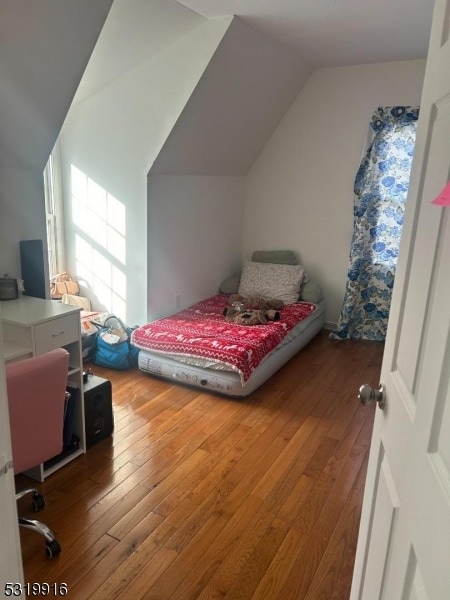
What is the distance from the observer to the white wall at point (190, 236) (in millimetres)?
3709

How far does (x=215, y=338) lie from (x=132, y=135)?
1.70m

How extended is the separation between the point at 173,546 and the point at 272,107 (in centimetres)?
365

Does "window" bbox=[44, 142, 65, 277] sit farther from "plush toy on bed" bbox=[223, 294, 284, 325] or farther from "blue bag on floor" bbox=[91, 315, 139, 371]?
"plush toy on bed" bbox=[223, 294, 284, 325]

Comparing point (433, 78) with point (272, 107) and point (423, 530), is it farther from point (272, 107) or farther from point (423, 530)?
point (272, 107)

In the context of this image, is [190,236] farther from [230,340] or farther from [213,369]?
[213,369]

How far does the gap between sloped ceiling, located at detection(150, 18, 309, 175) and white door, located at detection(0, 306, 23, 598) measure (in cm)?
274

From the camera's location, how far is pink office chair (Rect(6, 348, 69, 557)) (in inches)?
65.2

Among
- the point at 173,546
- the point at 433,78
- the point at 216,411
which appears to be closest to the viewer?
the point at 433,78

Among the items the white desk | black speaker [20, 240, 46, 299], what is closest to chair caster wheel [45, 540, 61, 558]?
the white desk

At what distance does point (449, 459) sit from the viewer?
728 millimetres

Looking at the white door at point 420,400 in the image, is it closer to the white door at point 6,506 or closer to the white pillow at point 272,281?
the white door at point 6,506

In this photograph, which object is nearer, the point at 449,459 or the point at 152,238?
the point at 449,459

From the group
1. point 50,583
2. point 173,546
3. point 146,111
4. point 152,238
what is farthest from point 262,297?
Result: point 50,583

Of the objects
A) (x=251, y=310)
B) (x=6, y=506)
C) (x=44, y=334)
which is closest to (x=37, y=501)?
(x=44, y=334)
